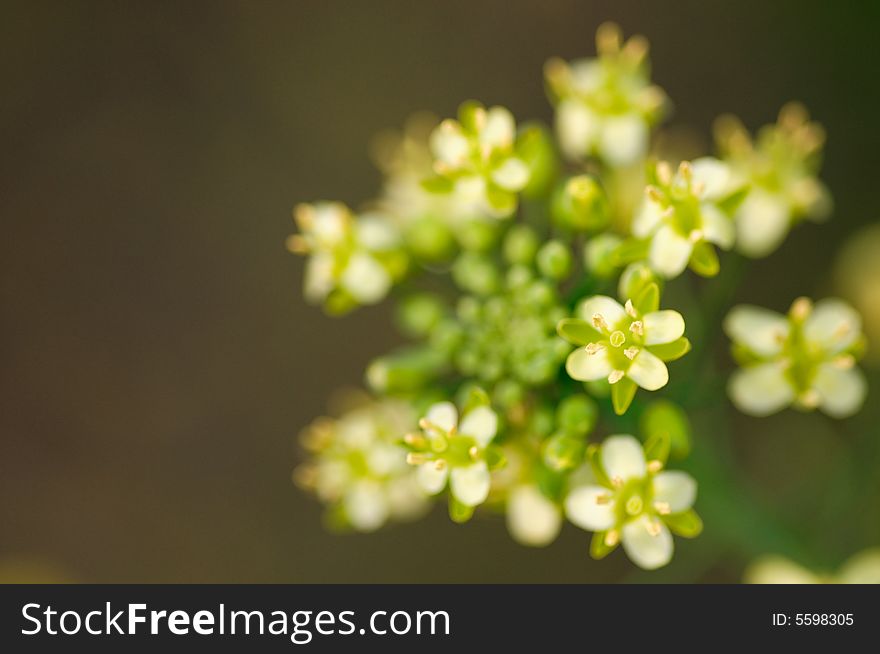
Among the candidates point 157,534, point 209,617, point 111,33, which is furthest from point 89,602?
point 111,33

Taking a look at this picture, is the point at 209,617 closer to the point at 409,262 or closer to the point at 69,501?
the point at 409,262

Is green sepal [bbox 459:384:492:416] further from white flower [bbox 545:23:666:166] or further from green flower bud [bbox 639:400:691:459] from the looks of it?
white flower [bbox 545:23:666:166]

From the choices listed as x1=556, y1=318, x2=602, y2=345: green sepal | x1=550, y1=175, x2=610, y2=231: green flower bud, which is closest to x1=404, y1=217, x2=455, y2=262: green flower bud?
x1=550, y1=175, x2=610, y2=231: green flower bud

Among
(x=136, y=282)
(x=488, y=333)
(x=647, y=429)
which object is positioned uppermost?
(x=136, y=282)

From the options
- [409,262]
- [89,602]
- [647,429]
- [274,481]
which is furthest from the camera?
[274,481]

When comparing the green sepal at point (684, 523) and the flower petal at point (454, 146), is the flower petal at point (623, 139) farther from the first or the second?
the green sepal at point (684, 523)

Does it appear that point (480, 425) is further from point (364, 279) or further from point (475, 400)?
point (364, 279)

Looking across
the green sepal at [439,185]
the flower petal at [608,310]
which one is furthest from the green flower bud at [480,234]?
the flower petal at [608,310]
